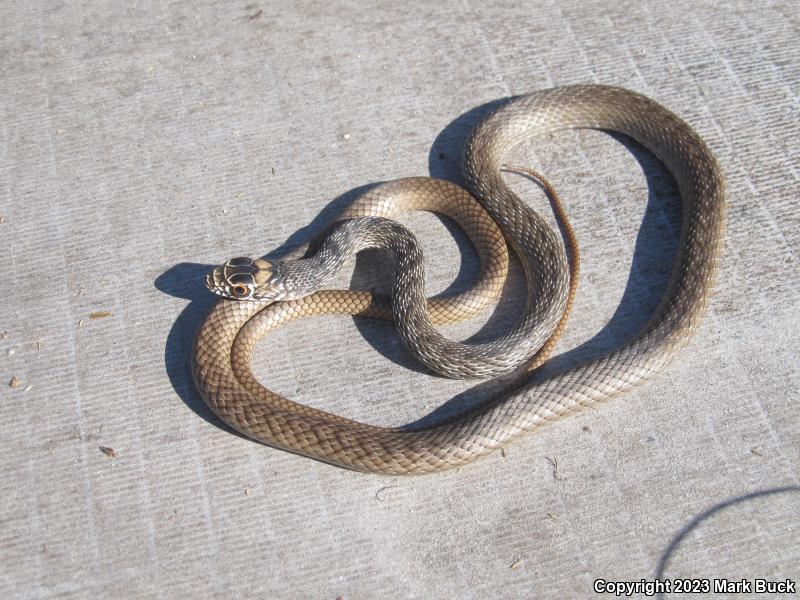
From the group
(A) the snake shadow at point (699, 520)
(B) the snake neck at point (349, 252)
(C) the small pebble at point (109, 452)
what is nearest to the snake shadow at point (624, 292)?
(B) the snake neck at point (349, 252)

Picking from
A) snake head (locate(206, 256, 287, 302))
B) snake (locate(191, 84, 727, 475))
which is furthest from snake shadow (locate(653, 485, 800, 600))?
snake head (locate(206, 256, 287, 302))

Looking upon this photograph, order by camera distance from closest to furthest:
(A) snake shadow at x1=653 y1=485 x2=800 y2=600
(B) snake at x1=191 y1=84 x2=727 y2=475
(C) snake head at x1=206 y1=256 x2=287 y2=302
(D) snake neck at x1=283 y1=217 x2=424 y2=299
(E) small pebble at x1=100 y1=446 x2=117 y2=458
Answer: (A) snake shadow at x1=653 y1=485 x2=800 y2=600
(B) snake at x1=191 y1=84 x2=727 y2=475
(E) small pebble at x1=100 y1=446 x2=117 y2=458
(C) snake head at x1=206 y1=256 x2=287 y2=302
(D) snake neck at x1=283 y1=217 x2=424 y2=299

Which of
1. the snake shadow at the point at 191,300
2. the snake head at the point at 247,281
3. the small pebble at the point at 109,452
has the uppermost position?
the snake head at the point at 247,281

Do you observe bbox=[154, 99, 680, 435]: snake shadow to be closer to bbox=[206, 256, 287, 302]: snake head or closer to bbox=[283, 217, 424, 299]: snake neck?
bbox=[283, 217, 424, 299]: snake neck

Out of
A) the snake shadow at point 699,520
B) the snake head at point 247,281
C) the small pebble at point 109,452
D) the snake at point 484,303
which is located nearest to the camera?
the snake shadow at point 699,520

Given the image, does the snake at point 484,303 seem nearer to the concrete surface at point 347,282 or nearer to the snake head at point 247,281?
the snake head at point 247,281

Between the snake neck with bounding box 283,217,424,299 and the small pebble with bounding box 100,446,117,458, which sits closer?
the small pebble with bounding box 100,446,117,458

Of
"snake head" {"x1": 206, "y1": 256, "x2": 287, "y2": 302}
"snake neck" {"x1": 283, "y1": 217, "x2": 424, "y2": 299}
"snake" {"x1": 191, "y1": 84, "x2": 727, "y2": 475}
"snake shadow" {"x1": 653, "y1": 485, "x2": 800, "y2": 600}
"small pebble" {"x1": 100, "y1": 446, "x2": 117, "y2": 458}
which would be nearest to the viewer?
"snake shadow" {"x1": 653, "y1": 485, "x2": 800, "y2": 600}
